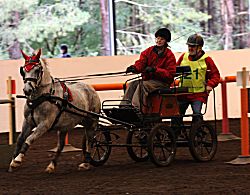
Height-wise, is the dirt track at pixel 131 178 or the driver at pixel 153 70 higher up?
the driver at pixel 153 70

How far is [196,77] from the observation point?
9.52 meters

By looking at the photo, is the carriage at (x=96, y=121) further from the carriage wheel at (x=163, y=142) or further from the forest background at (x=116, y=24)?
the forest background at (x=116, y=24)

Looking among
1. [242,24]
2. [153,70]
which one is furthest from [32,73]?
[242,24]

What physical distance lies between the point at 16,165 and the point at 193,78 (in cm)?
257

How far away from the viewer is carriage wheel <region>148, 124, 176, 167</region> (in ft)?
28.5

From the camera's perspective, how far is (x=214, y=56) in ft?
51.8

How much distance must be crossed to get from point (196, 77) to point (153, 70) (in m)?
0.86

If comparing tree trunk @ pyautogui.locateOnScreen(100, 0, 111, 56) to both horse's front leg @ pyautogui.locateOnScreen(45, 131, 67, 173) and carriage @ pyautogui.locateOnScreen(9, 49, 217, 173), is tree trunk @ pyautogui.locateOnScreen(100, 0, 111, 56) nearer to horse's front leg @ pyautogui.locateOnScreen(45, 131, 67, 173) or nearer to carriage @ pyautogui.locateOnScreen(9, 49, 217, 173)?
carriage @ pyautogui.locateOnScreen(9, 49, 217, 173)

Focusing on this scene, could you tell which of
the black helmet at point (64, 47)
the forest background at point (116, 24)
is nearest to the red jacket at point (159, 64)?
the forest background at point (116, 24)

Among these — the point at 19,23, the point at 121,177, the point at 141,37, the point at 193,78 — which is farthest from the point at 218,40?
the point at 121,177

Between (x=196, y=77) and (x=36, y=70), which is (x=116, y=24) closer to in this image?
(x=196, y=77)

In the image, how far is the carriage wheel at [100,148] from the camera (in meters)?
9.16

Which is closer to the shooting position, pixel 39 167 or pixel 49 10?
pixel 39 167

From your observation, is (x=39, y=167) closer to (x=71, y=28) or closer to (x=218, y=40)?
(x=71, y=28)
